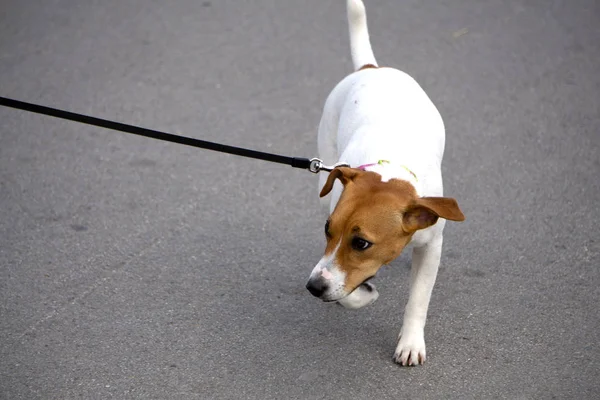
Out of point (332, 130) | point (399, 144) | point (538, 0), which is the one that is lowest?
point (538, 0)

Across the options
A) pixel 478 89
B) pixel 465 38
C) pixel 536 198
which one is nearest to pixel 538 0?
pixel 465 38

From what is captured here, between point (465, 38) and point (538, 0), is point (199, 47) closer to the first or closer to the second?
point (465, 38)

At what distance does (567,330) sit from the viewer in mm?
4461

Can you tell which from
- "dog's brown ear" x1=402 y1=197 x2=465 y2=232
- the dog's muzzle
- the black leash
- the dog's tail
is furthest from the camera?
the dog's tail

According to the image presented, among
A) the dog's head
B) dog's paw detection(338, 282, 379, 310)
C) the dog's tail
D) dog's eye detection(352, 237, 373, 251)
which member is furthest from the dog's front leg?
the dog's tail

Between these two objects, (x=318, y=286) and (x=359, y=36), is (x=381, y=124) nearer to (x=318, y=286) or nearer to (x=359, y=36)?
(x=318, y=286)

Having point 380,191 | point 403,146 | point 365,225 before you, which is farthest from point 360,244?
point 403,146

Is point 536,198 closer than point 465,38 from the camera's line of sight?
Yes

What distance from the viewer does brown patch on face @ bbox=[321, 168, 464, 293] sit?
3.65 metres

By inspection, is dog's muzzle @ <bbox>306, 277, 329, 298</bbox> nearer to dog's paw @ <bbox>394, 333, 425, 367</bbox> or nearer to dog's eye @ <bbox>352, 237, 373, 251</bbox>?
dog's eye @ <bbox>352, 237, 373, 251</bbox>

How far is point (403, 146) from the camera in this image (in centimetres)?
408

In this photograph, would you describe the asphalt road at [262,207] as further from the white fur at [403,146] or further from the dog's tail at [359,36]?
the dog's tail at [359,36]

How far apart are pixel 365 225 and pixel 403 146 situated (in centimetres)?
60

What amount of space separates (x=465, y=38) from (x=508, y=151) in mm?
1978
